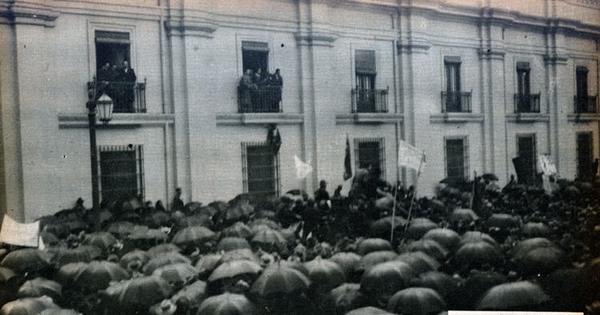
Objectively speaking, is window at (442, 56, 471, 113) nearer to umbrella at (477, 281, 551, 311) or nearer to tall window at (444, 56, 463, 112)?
tall window at (444, 56, 463, 112)

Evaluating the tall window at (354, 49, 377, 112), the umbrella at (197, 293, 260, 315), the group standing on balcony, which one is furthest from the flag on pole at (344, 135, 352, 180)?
the umbrella at (197, 293, 260, 315)

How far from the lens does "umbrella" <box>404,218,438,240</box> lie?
6766 millimetres

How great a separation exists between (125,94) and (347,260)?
2.82m

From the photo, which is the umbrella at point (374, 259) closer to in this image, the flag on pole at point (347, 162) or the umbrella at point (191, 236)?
the flag on pole at point (347, 162)

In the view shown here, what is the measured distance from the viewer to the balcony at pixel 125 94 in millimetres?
5975

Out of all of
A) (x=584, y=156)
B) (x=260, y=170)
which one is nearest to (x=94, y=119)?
(x=260, y=170)

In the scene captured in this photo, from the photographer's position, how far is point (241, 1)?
647 centimetres

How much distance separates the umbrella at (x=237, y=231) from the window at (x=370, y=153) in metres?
1.44

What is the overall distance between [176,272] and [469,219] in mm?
3354

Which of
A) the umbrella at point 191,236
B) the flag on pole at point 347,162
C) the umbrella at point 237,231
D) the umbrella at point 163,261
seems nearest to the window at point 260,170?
the umbrella at point 237,231

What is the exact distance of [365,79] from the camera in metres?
6.93

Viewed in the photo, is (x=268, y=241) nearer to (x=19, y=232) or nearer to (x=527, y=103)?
(x=19, y=232)

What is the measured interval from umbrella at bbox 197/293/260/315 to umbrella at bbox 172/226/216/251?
0.89 metres

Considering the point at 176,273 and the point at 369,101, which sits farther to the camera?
the point at 369,101
